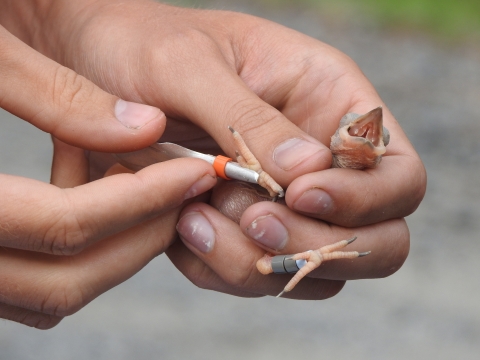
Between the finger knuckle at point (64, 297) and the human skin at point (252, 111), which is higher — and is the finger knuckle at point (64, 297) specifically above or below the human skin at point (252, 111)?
below

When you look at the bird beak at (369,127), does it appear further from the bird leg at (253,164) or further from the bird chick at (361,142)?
the bird leg at (253,164)

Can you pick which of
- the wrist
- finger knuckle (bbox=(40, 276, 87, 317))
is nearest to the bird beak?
finger knuckle (bbox=(40, 276, 87, 317))

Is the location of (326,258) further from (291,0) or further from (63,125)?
(291,0)

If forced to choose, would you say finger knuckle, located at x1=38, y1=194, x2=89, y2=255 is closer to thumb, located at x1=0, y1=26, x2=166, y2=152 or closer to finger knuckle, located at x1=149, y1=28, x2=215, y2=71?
thumb, located at x1=0, y1=26, x2=166, y2=152

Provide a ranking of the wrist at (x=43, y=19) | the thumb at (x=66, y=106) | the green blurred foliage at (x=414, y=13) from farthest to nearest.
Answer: the green blurred foliage at (x=414, y=13), the wrist at (x=43, y=19), the thumb at (x=66, y=106)

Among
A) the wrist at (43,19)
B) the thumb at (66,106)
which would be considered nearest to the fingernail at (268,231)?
the thumb at (66,106)

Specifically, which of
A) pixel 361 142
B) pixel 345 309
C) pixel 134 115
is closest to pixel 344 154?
pixel 361 142
